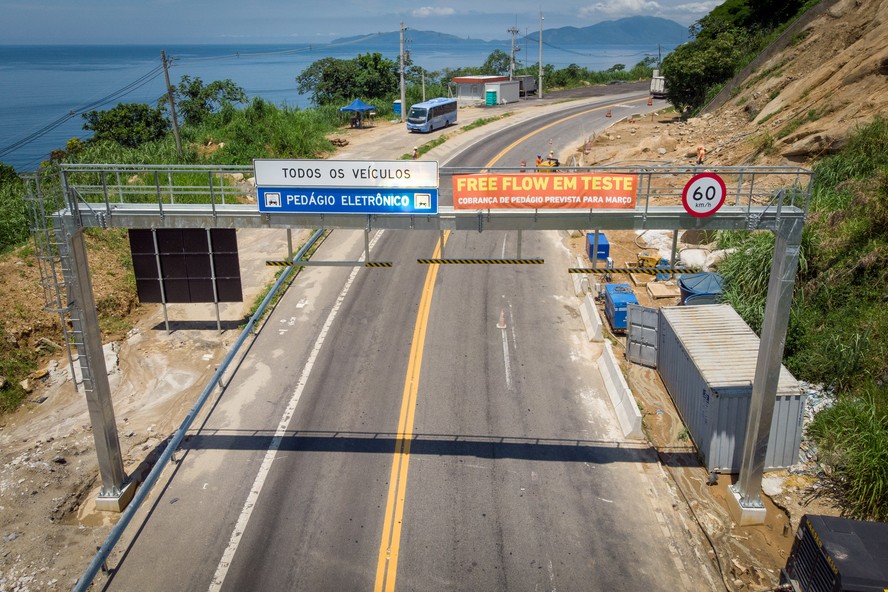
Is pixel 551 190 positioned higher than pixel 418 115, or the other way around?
pixel 418 115

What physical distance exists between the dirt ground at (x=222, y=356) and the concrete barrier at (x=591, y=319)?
1821 mm

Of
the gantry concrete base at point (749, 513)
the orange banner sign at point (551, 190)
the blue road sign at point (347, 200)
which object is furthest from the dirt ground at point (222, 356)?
the blue road sign at point (347, 200)

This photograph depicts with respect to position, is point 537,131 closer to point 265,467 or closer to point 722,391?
point 722,391

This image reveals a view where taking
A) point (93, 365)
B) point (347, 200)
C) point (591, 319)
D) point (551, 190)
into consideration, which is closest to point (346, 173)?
point (347, 200)

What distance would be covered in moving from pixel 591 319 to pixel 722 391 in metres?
7.53

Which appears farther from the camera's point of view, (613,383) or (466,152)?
(466,152)

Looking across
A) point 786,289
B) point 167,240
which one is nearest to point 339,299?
point 167,240

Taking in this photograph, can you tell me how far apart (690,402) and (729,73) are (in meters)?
41.6

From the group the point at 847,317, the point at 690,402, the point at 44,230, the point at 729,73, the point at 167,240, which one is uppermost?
the point at 729,73

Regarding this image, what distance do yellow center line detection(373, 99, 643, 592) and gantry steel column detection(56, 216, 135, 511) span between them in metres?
6.08

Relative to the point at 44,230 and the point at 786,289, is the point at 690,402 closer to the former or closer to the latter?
the point at 786,289

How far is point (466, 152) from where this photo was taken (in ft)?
155

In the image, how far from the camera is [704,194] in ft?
42.8

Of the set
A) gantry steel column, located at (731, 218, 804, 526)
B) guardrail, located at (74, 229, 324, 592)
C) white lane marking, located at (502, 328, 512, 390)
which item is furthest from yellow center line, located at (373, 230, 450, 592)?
gantry steel column, located at (731, 218, 804, 526)
